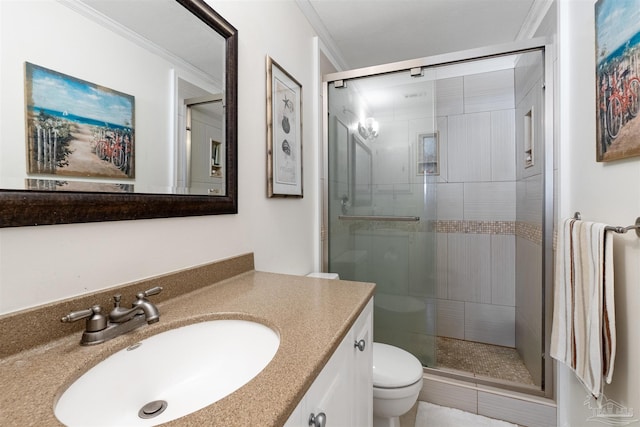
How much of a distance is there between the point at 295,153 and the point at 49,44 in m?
1.15

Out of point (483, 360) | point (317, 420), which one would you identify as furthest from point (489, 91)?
point (317, 420)

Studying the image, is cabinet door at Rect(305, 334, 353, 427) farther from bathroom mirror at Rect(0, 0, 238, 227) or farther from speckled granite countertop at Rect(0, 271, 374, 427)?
bathroom mirror at Rect(0, 0, 238, 227)

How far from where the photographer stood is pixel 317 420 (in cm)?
61

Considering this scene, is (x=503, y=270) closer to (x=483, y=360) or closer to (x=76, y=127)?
(x=483, y=360)

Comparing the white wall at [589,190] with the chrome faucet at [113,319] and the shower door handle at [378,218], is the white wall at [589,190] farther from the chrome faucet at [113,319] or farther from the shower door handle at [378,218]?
the chrome faucet at [113,319]

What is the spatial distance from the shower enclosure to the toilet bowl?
1.77 feet

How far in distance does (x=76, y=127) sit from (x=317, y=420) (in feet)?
2.80

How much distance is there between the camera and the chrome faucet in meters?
0.62

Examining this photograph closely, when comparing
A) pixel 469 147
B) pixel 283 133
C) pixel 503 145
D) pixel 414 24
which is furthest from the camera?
pixel 469 147

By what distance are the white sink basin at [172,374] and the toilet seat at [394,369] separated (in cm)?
87

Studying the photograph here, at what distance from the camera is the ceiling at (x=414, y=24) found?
175 centimetres

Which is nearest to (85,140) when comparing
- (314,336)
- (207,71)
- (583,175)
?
(207,71)

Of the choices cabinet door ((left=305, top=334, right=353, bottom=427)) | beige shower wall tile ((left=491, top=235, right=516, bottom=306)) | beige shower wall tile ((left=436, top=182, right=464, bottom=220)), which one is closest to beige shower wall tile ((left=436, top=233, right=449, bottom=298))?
beige shower wall tile ((left=436, top=182, right=464, bottom=220))

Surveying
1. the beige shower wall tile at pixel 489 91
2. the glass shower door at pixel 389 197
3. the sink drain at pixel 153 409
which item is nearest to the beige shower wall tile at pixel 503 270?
the glass shower door at pixel 389 197
